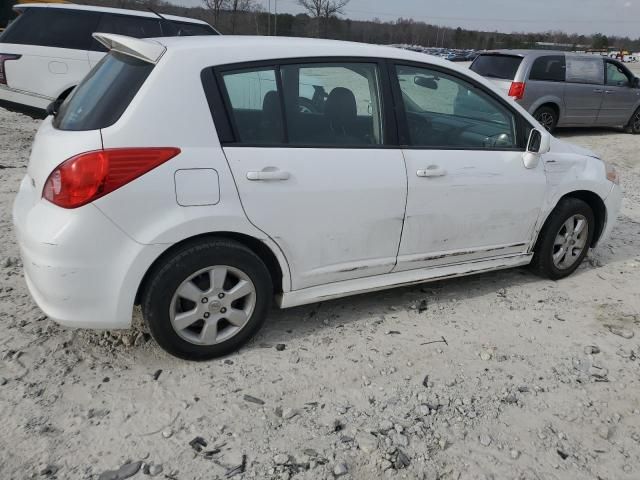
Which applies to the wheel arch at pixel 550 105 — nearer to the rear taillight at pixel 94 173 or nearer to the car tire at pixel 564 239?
the car tire at pixel 564 239

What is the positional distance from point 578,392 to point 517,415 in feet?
1.54

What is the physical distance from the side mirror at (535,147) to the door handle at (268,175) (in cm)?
187

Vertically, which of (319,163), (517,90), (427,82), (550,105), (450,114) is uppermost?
(427,82)

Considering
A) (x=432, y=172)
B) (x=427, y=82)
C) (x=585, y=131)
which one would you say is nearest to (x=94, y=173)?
(x=432, y=172)

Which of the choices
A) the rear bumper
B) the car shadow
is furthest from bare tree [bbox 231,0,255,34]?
the rear bumper

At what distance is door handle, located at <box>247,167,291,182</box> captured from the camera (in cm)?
290

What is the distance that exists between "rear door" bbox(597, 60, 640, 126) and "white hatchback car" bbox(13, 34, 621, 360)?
9596mm

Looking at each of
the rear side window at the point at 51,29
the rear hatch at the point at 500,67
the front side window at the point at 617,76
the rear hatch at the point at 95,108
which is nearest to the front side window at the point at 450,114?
the rear hatch at the point at 95,108

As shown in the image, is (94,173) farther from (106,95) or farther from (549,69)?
(549,69)

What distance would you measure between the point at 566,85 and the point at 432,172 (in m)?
Result: 9.29

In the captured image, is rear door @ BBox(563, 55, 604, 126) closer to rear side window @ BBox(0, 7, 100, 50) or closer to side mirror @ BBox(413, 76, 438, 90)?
side mirror @ BBox(413, 76, 438, 90)

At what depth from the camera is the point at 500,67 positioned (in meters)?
10.9

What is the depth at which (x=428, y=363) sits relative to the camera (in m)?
3.23

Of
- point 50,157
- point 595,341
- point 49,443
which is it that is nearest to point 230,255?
point 50,157
